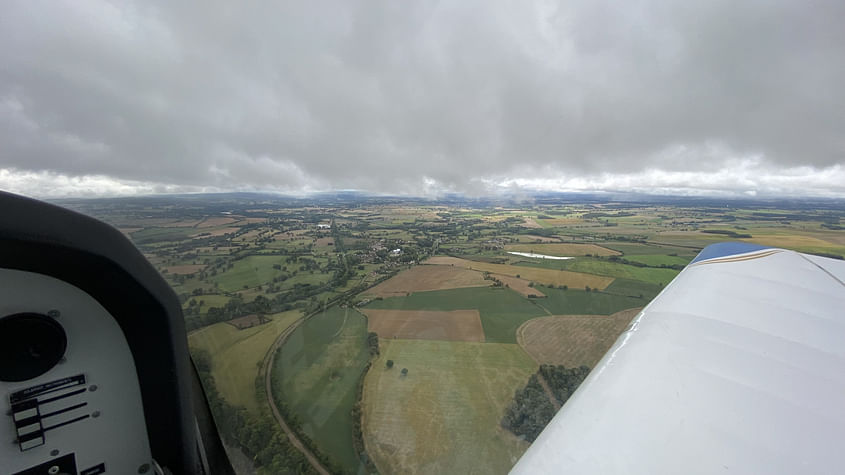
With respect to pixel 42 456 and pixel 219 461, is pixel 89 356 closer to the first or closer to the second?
pixel 42 456

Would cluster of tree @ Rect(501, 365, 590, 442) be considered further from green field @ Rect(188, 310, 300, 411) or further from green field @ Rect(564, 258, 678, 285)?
green field @ Rect(564, 258, 678, 285)

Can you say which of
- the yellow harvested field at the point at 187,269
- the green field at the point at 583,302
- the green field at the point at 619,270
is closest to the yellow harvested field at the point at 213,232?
the yellow harvested field at the point at 187,269

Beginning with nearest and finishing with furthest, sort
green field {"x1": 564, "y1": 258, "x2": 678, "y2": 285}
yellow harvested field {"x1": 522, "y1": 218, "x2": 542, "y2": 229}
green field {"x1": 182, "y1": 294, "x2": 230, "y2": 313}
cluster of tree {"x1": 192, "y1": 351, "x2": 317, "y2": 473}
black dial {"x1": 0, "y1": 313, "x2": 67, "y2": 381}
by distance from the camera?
black dial {"x1": 0, "y1": 313, "x2": 67, "y2": 381}
cluster of tree {"x1": 192, "y1": 351, "x2": 317, "y2": 473}
green field {"x1": 182, "y1": 294, "x2": 230, "y2": 313}
green field {"x1": 564, "y1": 258, "x2": 678, "y2": 285}
yellow harvested field {"x1": 522, "y1": 218, "x2": 542, "y2": 229}

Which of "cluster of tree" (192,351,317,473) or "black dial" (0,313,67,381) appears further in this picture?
"cluster of tree" (192,351,317,473)

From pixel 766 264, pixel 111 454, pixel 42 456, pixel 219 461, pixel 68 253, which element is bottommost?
pixel 219 461

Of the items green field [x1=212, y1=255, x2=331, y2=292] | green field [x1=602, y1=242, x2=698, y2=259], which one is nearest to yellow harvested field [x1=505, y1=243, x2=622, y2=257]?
green field [x1=602, y1=242, x2=698, y2=259]

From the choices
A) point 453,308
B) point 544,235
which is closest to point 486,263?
point 453,308
